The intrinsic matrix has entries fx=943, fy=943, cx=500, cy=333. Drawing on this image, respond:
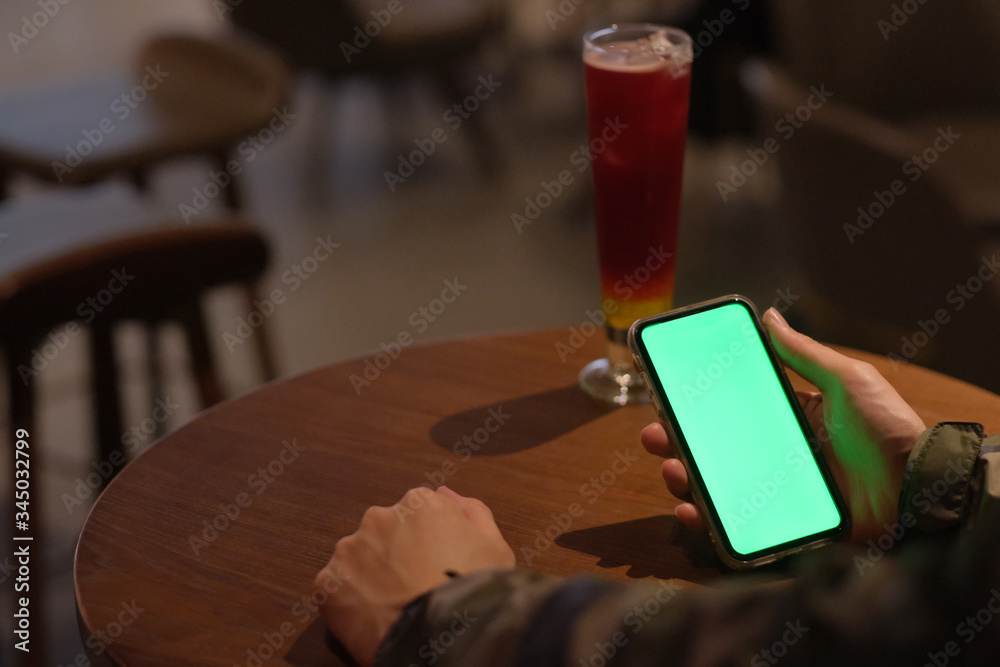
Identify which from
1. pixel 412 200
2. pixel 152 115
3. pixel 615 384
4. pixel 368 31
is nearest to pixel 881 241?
pixel 615 384

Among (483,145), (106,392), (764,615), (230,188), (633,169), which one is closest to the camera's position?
(764,615)

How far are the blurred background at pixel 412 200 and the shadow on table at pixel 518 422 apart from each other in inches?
21.7

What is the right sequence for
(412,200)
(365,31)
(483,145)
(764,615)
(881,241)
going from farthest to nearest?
(483,145), (412,200), (365,31), (881,241), (764,615)

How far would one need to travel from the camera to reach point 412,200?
117 inches

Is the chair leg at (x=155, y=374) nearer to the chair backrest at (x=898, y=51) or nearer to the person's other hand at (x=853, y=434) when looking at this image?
the person's other hand at (x=853, y=434)

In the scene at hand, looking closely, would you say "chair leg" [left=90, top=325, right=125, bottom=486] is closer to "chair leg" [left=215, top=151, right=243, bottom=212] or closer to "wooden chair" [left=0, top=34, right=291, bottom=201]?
"wooden chair" [left=0, top=34, right=291, bottom=201]

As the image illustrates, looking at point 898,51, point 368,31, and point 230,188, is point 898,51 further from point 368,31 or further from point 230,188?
point 368,31

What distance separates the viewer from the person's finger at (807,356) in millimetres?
738

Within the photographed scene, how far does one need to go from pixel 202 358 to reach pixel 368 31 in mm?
1690

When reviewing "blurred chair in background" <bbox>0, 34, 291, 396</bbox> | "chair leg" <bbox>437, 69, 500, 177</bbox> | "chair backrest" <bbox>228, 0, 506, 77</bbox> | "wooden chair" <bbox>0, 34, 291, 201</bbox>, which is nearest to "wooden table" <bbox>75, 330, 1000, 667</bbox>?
"blurred chair in background" <bbox>0, 34, 291, 396</bbox>

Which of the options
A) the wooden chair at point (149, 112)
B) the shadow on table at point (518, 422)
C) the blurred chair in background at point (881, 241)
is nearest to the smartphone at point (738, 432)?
the shadow on table at point (518, 422)

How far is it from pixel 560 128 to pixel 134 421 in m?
1.93

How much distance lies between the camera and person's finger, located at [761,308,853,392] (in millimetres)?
738

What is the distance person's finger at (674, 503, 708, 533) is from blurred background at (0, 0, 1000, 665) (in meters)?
0.77
